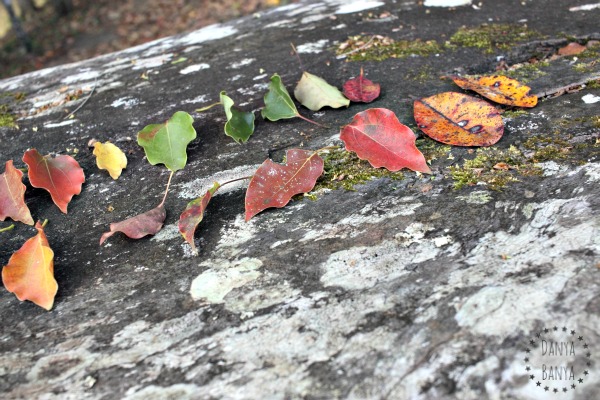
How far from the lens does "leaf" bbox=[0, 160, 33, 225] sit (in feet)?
4.35

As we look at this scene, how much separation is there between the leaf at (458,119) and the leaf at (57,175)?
3.04 ft

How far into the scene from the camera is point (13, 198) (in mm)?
1350

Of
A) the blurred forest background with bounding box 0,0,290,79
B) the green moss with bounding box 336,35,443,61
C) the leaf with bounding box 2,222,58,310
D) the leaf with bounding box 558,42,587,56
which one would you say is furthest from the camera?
the blurred forest background with bounding box 0,0,290,79

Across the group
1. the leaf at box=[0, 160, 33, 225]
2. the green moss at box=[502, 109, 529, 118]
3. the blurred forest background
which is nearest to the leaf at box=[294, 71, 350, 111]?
the green moss at box=[502, 109, 529, 118]

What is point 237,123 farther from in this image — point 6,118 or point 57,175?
point 6,118

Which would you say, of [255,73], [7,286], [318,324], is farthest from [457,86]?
[7,286]

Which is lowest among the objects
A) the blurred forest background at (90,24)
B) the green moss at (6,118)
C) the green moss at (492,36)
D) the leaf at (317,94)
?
the blurred forest background at (90,24)

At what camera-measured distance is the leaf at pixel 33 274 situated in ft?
3.55

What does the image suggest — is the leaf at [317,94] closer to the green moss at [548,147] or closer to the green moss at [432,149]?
the green moss at [432,149]

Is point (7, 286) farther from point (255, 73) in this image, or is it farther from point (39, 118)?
point (255, 73)

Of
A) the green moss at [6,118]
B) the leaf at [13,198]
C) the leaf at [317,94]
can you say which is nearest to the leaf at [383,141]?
the leaf at [317,94]

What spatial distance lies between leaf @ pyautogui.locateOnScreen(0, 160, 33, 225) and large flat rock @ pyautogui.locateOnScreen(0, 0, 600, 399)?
1.5 inches

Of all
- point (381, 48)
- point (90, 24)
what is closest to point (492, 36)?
point (381, 48)

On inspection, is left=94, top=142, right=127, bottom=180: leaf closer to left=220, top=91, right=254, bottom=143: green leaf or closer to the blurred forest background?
left=220, top=91, right=254, bottom=143: green leaf
